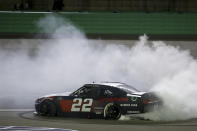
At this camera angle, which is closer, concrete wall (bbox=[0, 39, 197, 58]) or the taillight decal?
the taillight decal

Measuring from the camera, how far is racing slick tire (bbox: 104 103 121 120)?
43.8 ft

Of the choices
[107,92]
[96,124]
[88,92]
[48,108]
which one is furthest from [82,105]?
[96,124]

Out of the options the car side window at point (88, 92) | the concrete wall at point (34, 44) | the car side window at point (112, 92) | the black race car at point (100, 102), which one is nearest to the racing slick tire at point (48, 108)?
the black race car at point (100, 102)

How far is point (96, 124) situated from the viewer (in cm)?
1248

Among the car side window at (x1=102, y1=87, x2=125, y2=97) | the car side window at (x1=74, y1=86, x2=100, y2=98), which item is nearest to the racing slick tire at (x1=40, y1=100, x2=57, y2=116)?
the car side window at (x1=74, y1=86, x2=100, y2=98)

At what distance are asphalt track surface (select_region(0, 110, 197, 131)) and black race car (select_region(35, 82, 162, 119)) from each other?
0.89 ft

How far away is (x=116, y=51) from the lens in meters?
19.6

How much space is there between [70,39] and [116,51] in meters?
2.22

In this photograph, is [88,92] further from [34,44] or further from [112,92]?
[34,44]

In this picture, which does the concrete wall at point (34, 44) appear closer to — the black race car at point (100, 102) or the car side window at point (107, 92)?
the black race car at point (100, 102)

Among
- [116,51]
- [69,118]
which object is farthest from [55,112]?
[116,51]

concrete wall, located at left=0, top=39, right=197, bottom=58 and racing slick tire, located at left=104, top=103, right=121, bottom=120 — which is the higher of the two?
concrete wall, located at left=0, top=39, right=197, bottom=58

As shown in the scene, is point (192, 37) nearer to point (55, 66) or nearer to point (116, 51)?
point (116, 51)

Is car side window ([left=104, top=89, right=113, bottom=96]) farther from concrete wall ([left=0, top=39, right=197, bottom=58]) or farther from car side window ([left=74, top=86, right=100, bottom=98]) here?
concrete wall ([left=0, top=39, right=197, bottom=58])
